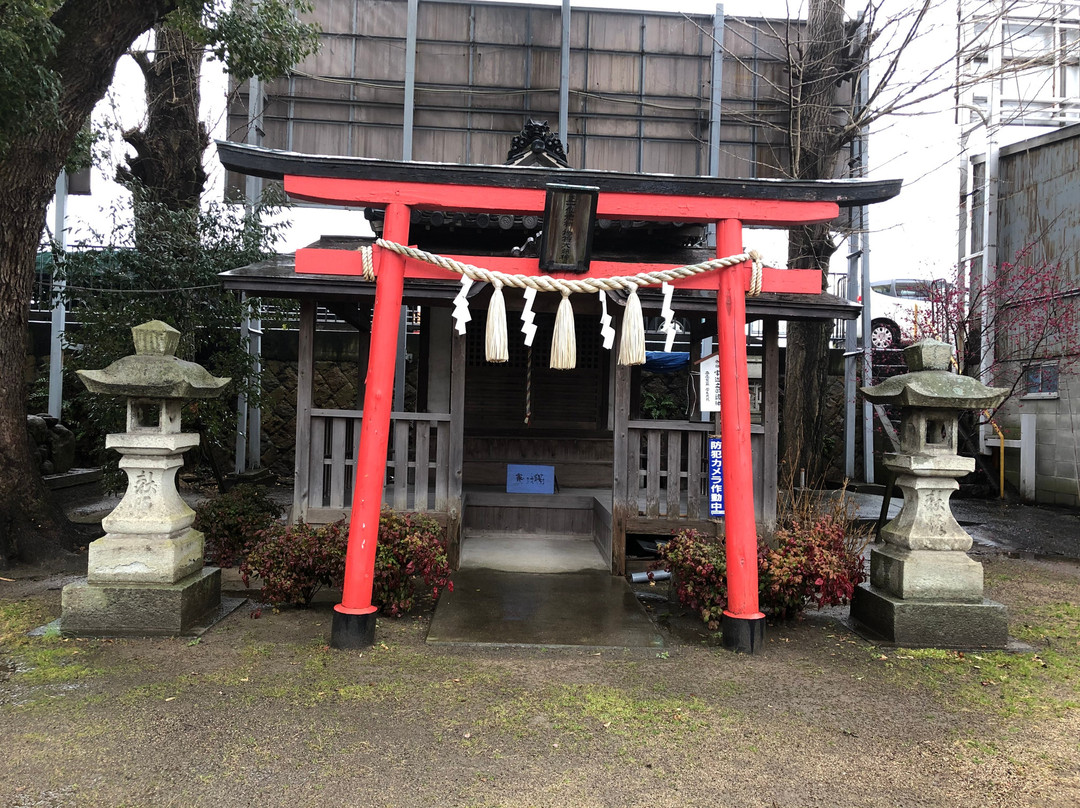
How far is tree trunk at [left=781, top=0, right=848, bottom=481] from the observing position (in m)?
12.4

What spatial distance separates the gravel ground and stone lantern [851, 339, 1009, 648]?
0.25m

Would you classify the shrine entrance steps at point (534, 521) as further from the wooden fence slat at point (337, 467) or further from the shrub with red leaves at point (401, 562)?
the shrub with red leaves at point (401, 562)

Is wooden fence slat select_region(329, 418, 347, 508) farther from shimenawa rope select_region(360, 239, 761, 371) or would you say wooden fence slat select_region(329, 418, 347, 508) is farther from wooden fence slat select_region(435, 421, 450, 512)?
shimenawa rope select_region(360, 239, 761, 371)

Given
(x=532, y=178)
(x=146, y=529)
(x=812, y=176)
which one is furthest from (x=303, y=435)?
(x=812, y=176)

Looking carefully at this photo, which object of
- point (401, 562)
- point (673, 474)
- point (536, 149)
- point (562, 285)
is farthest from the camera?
point (536, 149)

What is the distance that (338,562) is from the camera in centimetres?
557

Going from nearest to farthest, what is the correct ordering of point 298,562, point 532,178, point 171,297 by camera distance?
point 532,178, point 298,562, point 171,297

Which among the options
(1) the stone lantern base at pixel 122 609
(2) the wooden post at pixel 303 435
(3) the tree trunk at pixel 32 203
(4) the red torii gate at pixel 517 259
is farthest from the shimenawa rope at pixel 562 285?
(3) the tree trunk at pixel 32 203

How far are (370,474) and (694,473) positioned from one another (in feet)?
12.8

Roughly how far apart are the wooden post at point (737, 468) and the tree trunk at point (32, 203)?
677cm

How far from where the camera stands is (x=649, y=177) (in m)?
4.98

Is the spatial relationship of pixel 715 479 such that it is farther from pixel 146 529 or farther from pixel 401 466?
pixel 146 529

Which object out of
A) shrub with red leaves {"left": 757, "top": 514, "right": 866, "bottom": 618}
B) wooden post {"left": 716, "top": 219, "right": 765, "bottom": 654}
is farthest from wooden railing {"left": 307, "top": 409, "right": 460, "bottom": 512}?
shrub with red leaves {"left": 757, "top": 514, "right": 866, "bottom": 618}

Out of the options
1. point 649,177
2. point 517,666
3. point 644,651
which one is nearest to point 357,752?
point 517,666
